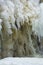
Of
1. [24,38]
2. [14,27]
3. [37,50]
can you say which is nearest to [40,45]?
[37,50]

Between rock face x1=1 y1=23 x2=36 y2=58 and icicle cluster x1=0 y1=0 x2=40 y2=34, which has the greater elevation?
icicle cluster x1=0 y1=0 x2=40 y2=34

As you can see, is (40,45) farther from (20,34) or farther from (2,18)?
(2,18)

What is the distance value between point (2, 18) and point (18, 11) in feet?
0.97

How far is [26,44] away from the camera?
311cm

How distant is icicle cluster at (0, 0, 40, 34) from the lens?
9.16ft

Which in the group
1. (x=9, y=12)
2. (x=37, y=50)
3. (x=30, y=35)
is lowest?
(x=37, y=50)

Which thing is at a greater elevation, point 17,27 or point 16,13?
point 16,13

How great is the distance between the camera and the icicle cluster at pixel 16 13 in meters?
2.79

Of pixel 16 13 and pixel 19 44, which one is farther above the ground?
pixel 16 13

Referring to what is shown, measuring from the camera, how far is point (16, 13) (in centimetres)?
297

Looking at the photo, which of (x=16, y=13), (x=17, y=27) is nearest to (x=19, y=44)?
(x=17, y=27)

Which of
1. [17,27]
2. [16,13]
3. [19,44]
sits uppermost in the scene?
[16,13]

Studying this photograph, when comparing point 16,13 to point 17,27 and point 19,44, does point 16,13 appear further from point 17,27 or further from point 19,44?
point 19,44

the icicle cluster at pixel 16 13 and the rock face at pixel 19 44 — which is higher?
the icicle cluster at pixel 16 13
